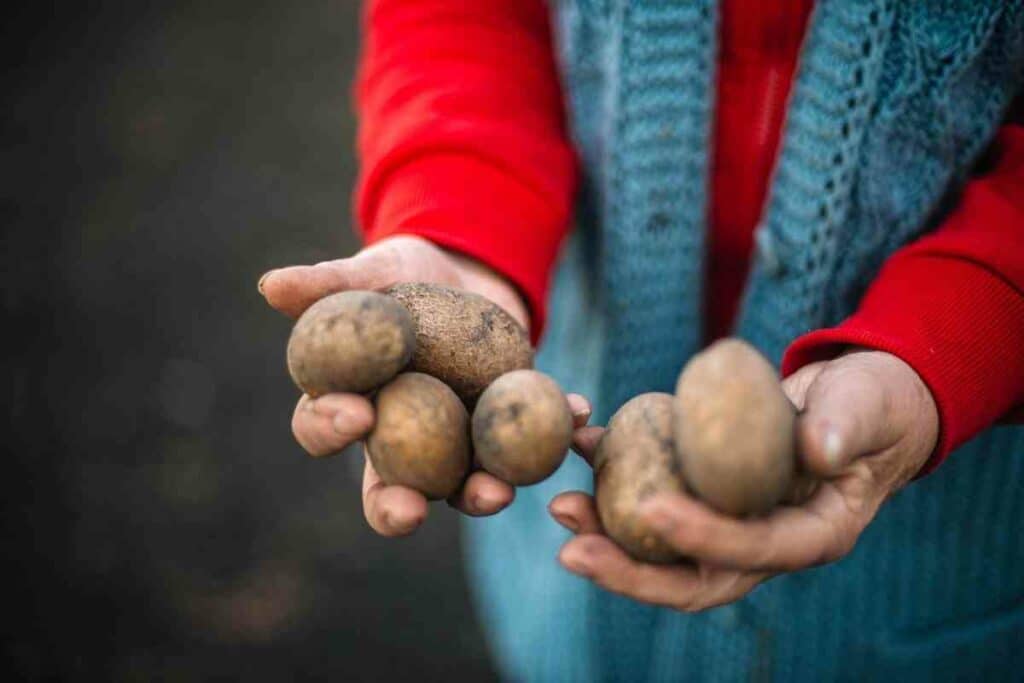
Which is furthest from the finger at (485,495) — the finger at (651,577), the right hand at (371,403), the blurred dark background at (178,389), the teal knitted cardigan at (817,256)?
the blurred dark background at (178,389)

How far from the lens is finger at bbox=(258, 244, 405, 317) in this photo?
1.16 meters

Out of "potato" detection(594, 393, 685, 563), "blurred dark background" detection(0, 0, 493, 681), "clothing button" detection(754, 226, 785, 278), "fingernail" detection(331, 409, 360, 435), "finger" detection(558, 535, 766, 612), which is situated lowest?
"blurred dark background" detection(0, 0, 493, 681)

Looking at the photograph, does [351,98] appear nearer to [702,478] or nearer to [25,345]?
[25,345]

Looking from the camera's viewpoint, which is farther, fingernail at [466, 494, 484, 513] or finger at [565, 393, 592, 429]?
finger at [565, 393, 592, 429]

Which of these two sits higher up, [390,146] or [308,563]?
[390,146]

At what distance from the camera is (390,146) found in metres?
1.51

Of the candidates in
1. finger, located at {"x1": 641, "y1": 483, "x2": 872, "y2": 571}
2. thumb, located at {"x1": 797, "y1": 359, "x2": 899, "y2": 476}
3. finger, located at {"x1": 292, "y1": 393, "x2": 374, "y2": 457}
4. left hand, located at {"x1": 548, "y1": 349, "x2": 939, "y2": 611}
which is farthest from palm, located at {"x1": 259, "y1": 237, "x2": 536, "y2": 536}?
thumb, located at {"x1": 797, "y1": 359, "x2": 899, "y2": 476}

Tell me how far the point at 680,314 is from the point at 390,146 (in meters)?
0.58

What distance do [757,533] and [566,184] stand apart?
83cm

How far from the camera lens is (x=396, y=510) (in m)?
1.06

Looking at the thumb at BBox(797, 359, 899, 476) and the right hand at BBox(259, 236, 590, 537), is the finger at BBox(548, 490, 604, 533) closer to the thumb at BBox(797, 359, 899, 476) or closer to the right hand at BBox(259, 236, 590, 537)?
the right hand at BBox(259, 236, 590, 537)

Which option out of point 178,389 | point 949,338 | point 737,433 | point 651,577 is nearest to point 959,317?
point 949,338

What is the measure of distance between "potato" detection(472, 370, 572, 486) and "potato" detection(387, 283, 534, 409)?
0.43ft

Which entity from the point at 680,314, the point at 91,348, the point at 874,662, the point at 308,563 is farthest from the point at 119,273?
the point at 874,662
